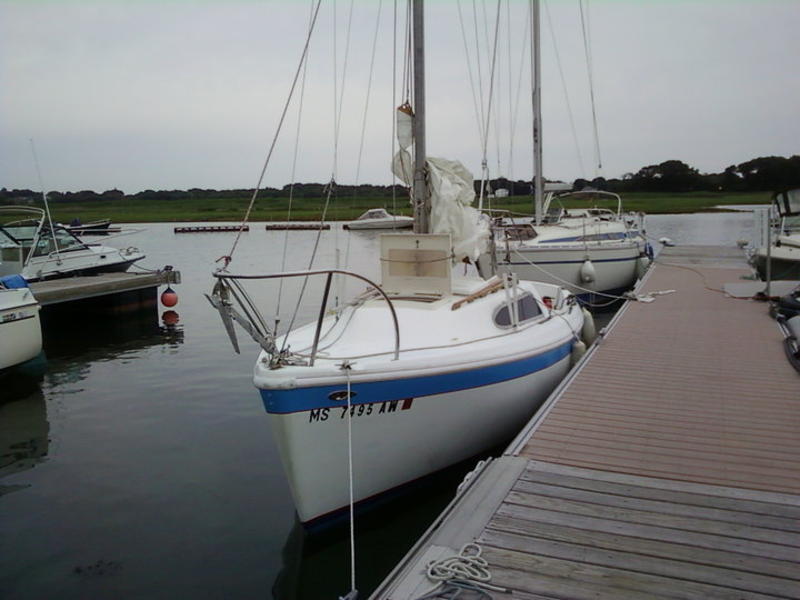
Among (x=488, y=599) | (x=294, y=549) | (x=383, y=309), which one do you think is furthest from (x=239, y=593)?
(x=383, y=309)

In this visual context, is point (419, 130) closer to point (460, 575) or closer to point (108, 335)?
point (460, 575)

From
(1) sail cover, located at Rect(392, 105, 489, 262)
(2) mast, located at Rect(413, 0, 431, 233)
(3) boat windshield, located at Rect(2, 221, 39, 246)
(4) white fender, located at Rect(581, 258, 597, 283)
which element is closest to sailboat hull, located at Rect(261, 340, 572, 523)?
(1) sail cover, located at Rect(392, 105, 489, 262)

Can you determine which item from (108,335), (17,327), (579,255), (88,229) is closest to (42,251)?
(108,335)

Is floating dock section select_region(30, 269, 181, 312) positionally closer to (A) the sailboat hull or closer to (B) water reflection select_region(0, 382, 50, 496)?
(B) water reflection select_region(0, 382, 50, 496)

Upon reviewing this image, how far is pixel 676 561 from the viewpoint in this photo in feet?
12.9

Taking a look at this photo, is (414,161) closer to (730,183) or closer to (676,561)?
(676,561)

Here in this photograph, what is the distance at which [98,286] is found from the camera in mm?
17234

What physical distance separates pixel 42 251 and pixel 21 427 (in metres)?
10.6

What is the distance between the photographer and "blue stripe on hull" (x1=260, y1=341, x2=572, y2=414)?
545 centimetres

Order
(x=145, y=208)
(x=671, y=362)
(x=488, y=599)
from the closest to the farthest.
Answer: (x=488, y=599) → (x=671, y=362) → (x=145, y=208)

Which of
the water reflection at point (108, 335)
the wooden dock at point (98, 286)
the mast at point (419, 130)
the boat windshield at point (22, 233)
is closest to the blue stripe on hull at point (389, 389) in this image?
the mast at point (419, 130)

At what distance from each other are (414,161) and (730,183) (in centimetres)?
9025

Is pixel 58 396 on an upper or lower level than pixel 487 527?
lower

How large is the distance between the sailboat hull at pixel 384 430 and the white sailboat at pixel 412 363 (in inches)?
0.5
